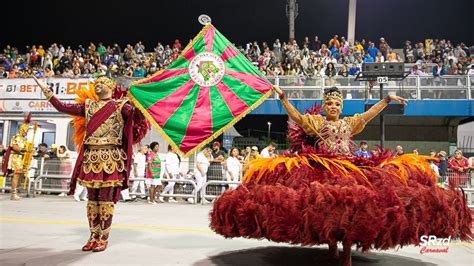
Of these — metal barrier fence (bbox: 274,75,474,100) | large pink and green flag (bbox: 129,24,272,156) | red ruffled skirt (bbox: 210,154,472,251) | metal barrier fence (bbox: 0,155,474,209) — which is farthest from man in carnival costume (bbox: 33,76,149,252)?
metal barrier fence (bbox: 274,75,474,100)

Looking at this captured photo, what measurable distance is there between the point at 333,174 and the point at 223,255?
4.91 feet

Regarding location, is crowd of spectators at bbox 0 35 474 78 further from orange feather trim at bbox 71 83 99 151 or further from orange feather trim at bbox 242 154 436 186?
orange feather trim at bbox 242 154 436 186

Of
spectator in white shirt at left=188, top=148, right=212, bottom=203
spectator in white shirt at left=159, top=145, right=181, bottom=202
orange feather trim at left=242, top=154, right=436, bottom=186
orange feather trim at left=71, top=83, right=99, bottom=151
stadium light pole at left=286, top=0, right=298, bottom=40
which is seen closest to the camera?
orange feather trim at left=242, top=154, right=436, bottom=186

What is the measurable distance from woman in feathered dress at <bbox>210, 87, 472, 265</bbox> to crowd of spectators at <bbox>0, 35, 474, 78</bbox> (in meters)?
12.7

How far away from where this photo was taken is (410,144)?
57.8 ft

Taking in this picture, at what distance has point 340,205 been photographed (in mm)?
2746

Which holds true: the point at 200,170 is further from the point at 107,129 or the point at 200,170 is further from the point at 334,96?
the point at 334,96

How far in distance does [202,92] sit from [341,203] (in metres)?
2.85

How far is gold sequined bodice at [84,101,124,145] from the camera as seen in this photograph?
4164 millimetres

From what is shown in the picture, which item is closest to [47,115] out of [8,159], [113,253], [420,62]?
[8,159]

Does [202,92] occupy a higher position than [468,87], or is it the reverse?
[468,87]

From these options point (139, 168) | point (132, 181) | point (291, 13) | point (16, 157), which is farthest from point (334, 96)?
point (291, 13)

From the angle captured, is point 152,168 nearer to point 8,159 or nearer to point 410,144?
point 8,159

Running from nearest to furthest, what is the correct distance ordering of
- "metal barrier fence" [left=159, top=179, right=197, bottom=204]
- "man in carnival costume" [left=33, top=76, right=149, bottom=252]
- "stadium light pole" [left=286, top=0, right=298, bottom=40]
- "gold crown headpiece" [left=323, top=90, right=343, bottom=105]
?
"gold crown headpiece" [left=323, top=90, right=343, bottom=105] → "man in carnival costume" [left=33, top=76, right=149, bottom=252] → "metal barrier fence" [left=159, top=179, right=197, bottom=204] → "stadium light pole" [left=286, top=0, right=298, bottom=40]
